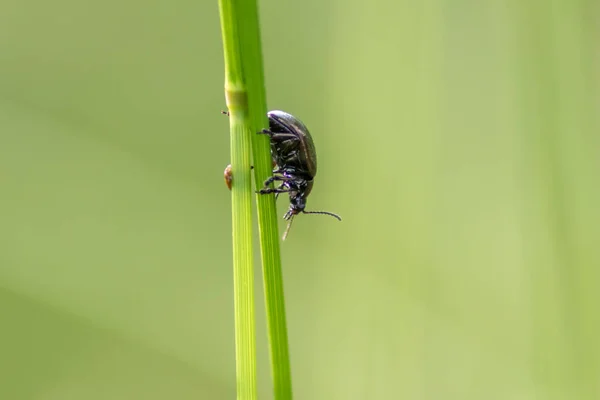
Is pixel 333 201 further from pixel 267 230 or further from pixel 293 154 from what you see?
pixel 267 230

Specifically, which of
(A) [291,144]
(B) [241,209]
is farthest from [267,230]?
(A) [291,144]

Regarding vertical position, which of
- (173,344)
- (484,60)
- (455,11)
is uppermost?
(455,11)

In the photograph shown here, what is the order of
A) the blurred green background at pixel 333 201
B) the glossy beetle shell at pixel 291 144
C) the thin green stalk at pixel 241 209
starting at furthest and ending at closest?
1. the blurred green background at pixel 333 201
2. the glossy beetle shell at pixel 291 144
3. the thin green stalk at pixel 241 209

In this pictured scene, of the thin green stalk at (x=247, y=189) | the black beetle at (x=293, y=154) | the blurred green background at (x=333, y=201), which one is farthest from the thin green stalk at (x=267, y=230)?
the blurred green background at (x=333, y=201)

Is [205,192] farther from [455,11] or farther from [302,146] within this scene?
[455,11]

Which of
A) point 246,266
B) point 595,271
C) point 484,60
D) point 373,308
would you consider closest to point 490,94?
point 484,60

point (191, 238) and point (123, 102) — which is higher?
point (123, 102)

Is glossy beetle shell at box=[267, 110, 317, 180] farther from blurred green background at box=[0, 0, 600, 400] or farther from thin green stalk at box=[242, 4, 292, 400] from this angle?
blurred green background at box=[0, 0, 600, 400]

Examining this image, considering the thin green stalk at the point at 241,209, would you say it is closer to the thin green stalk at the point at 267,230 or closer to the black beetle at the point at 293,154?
the thin green stalk at the point at 267,230
